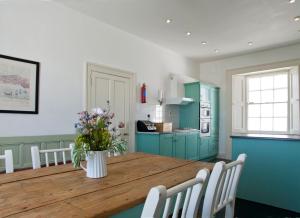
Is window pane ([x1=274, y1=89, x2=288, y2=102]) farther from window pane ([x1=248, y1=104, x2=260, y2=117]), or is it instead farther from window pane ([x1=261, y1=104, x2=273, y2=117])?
window pane ([x1=248, y1=104, x2=260, y2=117])

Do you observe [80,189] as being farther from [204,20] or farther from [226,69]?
[226,69]

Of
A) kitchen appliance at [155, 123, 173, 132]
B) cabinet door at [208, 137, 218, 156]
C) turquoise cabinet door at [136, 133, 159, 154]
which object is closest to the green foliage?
turquoise cabinet door at [136, 133, 159, 154]

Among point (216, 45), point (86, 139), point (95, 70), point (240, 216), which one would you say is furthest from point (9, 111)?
point (216, 45)

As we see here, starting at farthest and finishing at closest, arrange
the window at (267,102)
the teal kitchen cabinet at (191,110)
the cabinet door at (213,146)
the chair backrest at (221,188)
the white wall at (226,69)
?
1. the cabinet door at (213,146)
2. the teal kitchen cabinet at (191,110)
3. the white wall at (226,69)
4. the window at (267,102)
5. the chair backrest at (221,188)

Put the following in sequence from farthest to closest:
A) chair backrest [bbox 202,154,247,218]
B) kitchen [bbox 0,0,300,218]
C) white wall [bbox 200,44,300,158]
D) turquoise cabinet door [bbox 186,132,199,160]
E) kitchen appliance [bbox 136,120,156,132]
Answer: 1. white wall [bbox 200,44,300,158]
2. turquoise cabinet door [bbox 186,132,199,160]
3. kitchen appliance [bbox 136,120,156,132]
4. kitchen [bbox 0,0,300,218]
5. chair backrest [bbox 202,154,247,218]

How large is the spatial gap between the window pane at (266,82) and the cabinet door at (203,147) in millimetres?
1951

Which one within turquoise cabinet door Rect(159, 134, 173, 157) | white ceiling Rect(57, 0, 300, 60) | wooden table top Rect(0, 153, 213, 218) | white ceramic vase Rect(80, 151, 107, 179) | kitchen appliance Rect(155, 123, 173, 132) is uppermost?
white ceiling Rect(57, 0, 300, 60)

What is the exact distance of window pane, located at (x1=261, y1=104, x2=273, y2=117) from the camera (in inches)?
207

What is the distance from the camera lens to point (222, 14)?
10.9 ft

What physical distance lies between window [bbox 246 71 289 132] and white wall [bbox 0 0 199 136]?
347 cm

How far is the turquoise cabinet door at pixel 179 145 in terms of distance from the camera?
169 inches

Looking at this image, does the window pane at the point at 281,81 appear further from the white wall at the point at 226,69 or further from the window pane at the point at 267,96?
the white wall at the point at 226,69

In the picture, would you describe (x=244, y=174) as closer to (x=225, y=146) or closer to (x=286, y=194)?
(x=286, y=194)

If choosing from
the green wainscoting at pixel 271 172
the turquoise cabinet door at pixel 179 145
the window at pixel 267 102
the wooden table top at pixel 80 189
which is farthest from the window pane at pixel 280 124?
the wooden table top at pixel 80 189
